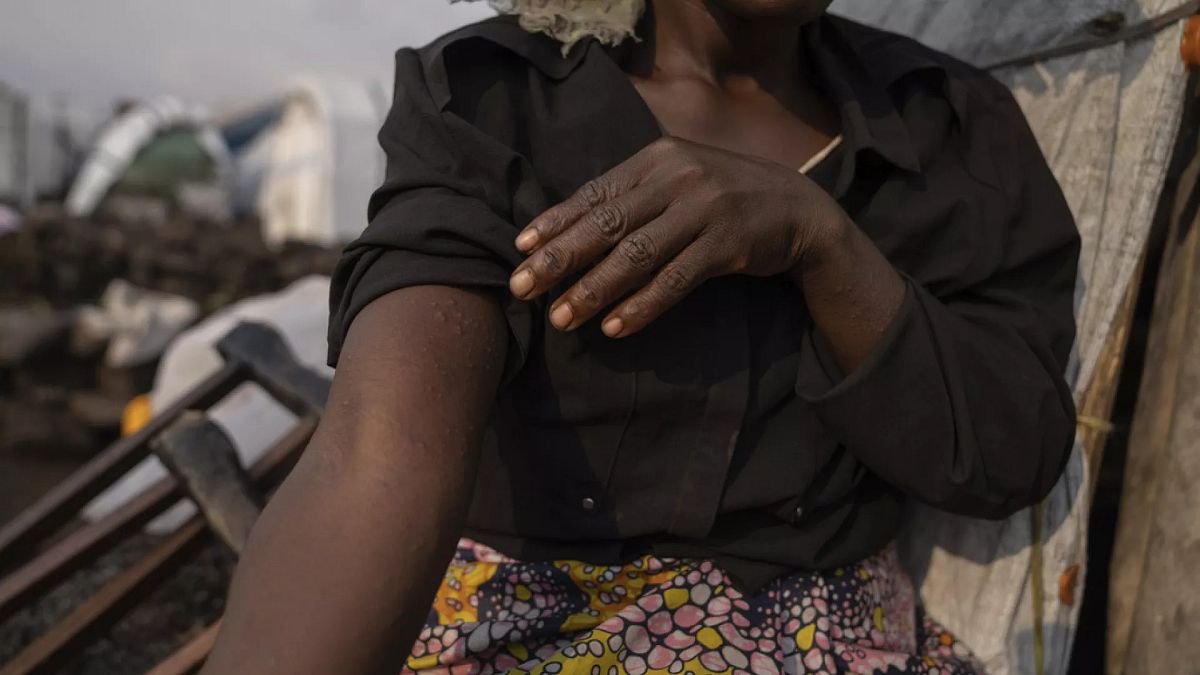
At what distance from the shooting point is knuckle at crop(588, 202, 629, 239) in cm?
110

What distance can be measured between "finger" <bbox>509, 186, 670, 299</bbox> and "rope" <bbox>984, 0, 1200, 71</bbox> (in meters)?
0.95

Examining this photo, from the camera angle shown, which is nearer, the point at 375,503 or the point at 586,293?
the point at 375,503

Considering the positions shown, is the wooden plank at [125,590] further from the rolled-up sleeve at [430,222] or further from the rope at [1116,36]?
the rope at [1116,36]

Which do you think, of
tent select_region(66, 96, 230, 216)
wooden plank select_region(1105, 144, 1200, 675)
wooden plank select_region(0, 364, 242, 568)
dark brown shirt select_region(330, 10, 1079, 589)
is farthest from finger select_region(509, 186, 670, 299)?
tent select_region(66, 96, 230, 216)

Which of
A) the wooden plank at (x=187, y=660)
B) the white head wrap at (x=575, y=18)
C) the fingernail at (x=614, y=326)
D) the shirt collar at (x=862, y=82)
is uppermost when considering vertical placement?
the white head wrap at (x=575, y=18)

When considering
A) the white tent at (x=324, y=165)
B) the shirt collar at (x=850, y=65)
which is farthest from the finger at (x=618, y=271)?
the white tent at (x=324, y=165)

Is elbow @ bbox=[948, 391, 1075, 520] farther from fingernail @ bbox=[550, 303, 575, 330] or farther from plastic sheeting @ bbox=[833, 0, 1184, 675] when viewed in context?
fingernail @ bbox=[550, 303, 575, 330]

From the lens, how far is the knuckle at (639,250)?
1.11 metres

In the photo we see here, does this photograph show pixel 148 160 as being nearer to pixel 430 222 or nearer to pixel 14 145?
pixel 14 145

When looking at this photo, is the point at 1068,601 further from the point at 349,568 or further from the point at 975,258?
the point at 349,568

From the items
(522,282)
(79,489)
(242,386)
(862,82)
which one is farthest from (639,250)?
(242,386)

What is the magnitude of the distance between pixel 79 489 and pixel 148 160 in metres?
8.93

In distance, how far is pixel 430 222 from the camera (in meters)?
1.12

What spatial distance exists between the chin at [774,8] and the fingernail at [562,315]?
0.52 meters
